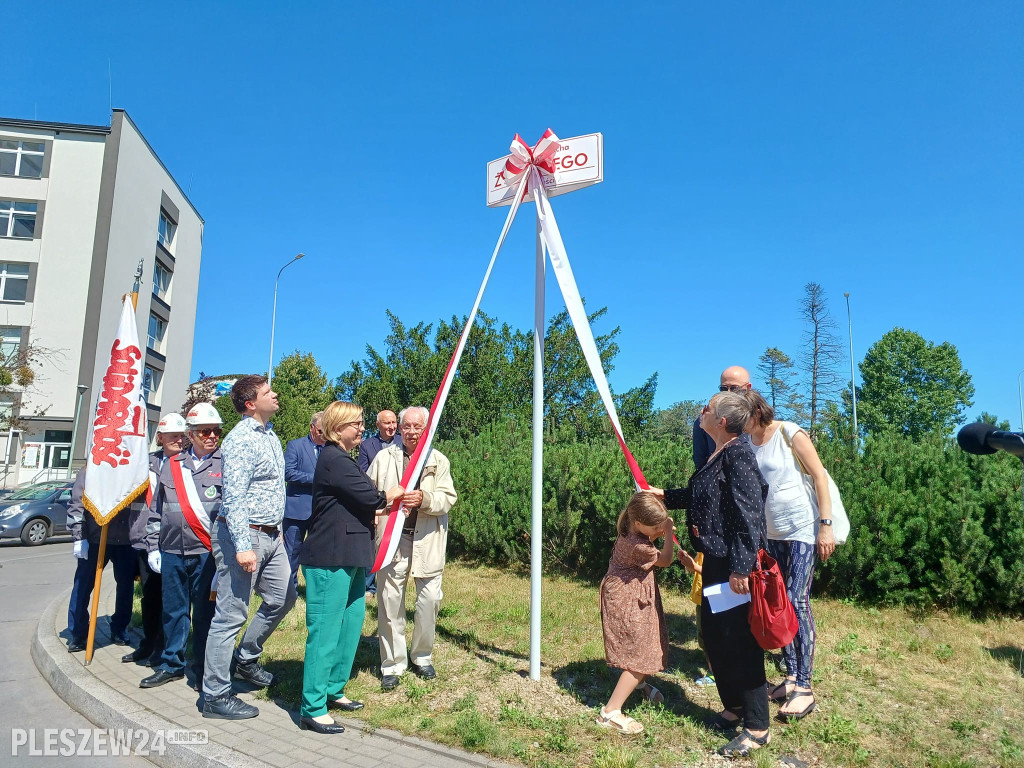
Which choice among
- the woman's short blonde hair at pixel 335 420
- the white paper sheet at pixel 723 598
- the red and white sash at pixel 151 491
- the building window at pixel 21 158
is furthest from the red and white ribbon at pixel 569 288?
the building window at pixel 21 158

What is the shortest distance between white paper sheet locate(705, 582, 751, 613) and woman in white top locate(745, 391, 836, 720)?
2.18ft

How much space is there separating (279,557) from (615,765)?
237cm

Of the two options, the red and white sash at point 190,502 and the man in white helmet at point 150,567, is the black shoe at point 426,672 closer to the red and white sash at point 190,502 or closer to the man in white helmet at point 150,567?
the red and white sash at point 190,502

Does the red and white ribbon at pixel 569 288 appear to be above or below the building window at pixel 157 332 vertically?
below

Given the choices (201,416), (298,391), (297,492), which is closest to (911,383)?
(298,391)

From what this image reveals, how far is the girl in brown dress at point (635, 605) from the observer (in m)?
3.76

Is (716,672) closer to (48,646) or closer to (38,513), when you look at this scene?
(48,646)

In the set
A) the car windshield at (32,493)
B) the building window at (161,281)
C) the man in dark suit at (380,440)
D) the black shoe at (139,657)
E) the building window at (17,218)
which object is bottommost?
the black shoe at (139,657)

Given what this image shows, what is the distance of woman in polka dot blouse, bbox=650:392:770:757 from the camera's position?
3.42 meters

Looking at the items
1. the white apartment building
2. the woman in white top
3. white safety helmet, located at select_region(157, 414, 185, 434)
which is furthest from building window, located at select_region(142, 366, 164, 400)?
the woman in white top

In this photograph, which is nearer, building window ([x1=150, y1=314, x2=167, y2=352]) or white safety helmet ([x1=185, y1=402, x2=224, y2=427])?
white safety helmet ([x1=185, y1=402, x2=224, y2=427])

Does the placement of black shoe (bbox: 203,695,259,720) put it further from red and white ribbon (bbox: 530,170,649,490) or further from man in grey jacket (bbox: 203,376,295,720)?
red and white ribbon (bbox: 530,170,649,490)

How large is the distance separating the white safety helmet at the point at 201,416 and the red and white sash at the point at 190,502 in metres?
0.35

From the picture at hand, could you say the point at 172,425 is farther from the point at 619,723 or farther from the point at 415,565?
the point at 619,723
